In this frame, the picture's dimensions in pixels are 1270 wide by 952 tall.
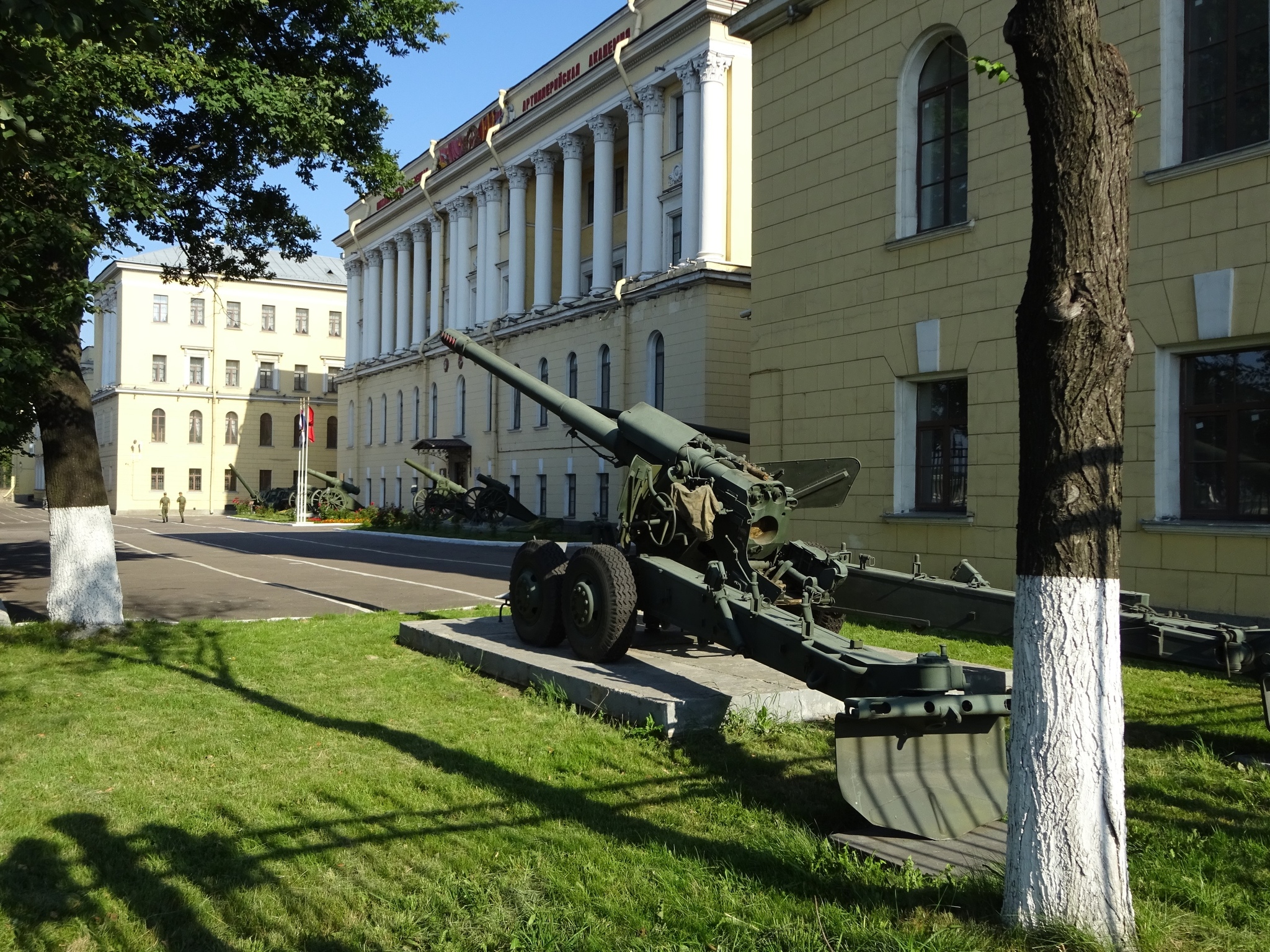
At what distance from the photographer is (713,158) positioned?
31016mm

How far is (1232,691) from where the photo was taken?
27.8ft

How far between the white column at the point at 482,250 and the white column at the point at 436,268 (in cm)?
434

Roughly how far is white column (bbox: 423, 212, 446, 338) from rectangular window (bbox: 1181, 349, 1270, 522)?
39493mm

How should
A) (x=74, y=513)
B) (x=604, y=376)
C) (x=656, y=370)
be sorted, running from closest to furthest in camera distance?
1. (x=74, y=513)
2. (x=656, y=370)
3. (x=604, y=376)

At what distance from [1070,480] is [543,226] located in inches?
1431

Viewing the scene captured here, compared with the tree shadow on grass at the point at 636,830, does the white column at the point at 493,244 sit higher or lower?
higher

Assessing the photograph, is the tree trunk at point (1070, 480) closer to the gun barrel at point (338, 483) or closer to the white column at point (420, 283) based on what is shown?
the gun barrel at point (338, 483)

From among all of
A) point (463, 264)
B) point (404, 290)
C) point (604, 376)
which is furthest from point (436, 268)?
point (604, 376)

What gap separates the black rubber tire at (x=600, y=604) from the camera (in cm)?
815

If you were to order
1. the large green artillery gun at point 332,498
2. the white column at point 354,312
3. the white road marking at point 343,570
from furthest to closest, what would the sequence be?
the white column at point 354,312 < the large green artillery gun at point 332,498 < the white road marking at point 343,570

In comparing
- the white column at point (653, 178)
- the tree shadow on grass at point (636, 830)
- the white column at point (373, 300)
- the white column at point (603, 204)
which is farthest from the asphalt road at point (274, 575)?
the white column at point (373, 300)

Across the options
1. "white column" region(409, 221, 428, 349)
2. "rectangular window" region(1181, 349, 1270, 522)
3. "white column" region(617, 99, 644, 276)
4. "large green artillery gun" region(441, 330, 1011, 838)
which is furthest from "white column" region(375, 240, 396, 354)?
"rectangular window" region(1181, 349, 1270, 522)

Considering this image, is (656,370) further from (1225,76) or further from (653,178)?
(1225,76)

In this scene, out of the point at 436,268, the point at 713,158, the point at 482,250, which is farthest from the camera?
the point at 436,268
